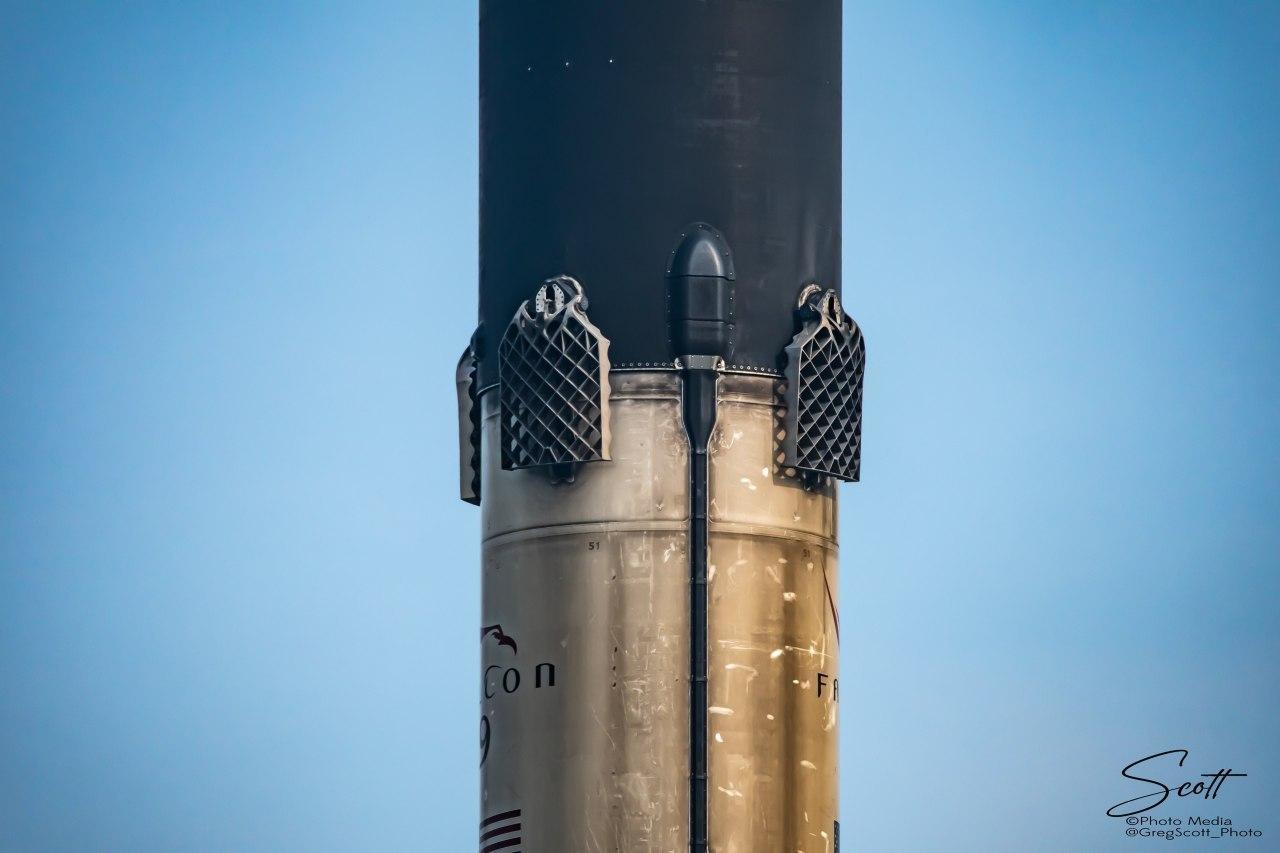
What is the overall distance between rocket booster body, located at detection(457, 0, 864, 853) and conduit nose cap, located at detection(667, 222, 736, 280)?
0.04m

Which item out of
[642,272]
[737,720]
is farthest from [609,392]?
[737,720]

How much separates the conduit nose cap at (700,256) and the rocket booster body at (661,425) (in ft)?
0.13

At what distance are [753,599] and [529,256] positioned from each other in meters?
7.44

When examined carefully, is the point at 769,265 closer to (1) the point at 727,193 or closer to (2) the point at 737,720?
(1) the point at 727,193

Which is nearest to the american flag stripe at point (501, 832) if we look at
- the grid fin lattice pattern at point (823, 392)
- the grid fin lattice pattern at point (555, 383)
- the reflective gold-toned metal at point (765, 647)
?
the reflective gold-toned metal at point (765, 647)

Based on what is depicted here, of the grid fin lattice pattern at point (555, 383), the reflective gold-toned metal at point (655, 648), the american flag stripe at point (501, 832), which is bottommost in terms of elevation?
the american flag stripe at point (501, 832)

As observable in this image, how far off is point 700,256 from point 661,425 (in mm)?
3082

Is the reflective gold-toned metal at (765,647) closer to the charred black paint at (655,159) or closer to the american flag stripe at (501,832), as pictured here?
the charred black paint at (655,159)

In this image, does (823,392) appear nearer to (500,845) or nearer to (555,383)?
(555,383)

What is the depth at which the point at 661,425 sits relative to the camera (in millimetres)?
54000

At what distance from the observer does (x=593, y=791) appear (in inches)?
2079

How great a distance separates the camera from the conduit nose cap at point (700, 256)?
5438cm

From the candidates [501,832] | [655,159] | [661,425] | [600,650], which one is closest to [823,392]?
[661,425]

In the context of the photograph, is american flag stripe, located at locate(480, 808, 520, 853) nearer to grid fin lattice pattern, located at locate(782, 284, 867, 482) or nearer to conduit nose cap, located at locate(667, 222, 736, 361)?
grid fin lattice pattern, located at locate(782, 284, 867, 482)
